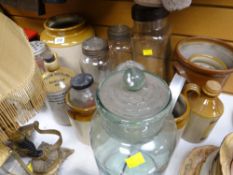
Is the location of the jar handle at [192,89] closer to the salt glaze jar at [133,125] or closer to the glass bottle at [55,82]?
the salt glaze jar at [133,125]

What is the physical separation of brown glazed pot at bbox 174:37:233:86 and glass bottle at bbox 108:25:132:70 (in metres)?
0.14

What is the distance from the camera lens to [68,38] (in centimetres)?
68

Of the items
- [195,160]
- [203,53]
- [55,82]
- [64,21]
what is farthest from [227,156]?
[64,21]

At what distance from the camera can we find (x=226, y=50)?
2.04ft

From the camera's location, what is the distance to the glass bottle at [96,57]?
0.62 metres

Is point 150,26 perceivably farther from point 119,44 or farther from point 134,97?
point 134,97

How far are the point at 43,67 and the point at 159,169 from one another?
0.43 m

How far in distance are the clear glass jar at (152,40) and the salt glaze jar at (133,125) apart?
23 centimetres

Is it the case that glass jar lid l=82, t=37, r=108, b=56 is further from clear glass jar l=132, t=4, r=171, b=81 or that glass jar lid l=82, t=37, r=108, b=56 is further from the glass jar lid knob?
the glass jar lid knob

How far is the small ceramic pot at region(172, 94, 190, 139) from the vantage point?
51 centimetres

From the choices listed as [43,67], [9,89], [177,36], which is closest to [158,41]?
[177,36]

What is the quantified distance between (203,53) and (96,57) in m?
0.31

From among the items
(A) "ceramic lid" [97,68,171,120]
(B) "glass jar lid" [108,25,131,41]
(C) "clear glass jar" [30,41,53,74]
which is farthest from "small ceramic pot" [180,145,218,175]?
(C) "clear glass jar" [30,41,53,74]

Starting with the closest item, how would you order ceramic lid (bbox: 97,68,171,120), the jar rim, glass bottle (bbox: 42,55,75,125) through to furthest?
ceramic lid (bbox: 97,68,171,120) < glass bottle (bbox: 42,55,75,125) < the jar rim
